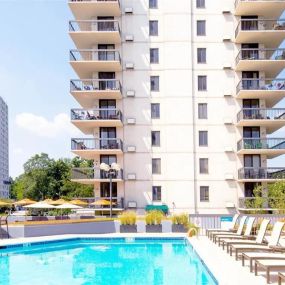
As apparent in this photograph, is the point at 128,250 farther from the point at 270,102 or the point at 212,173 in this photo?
the point at 270,102

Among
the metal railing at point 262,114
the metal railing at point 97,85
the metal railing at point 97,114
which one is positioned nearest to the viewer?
the metal railing at point 97,114

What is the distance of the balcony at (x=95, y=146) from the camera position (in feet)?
116

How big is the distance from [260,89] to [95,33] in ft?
44.2

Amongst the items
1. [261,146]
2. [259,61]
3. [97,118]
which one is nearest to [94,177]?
[97,118]

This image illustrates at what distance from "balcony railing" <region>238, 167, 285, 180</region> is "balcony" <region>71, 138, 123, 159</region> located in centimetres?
951

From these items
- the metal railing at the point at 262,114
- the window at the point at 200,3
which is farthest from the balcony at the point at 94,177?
the window at the point at 200,3

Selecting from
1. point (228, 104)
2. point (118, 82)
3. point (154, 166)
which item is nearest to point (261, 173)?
point (228, 104)

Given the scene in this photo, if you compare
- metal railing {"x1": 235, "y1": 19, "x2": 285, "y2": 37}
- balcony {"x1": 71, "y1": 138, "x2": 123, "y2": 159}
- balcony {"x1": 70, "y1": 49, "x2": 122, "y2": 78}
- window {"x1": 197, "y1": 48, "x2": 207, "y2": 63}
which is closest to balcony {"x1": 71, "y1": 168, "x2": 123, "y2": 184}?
balcony {"x1": 71, "y1": 138, "x2": 123, "y2": 159}

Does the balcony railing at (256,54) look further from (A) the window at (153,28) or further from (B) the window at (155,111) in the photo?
(B) the window at (155,111)

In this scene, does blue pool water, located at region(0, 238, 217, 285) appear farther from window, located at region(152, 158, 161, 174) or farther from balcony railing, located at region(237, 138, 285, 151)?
balcony railing, located at region(237, 138, 285, 151)

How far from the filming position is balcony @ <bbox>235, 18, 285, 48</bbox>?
3559 centimetres

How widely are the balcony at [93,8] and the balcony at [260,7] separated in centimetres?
951

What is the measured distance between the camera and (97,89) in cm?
3631

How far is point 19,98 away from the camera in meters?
45.2
